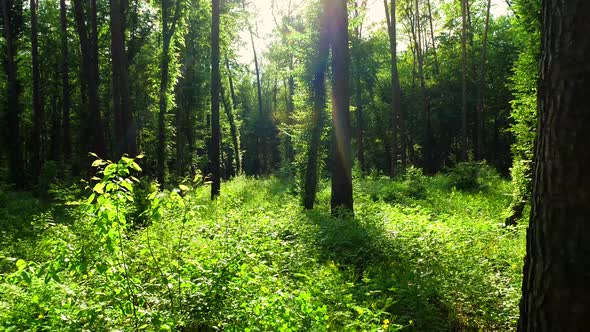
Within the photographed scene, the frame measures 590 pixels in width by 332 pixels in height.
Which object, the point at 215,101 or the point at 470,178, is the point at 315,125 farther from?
the point at 470,178

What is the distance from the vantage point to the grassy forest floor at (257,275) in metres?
3.41

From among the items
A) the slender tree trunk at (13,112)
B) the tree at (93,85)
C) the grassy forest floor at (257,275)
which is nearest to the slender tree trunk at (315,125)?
the grassy forest floor at (257,275)

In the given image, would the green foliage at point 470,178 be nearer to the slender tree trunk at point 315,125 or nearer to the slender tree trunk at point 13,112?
the slender tree trunk at point 315,125

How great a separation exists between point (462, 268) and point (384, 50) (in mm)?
35460

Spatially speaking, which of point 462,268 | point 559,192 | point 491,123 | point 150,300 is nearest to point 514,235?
point 462,268

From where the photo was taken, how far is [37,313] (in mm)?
4137

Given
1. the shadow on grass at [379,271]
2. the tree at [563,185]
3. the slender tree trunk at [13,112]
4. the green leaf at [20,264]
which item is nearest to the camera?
the tree at [563,185]

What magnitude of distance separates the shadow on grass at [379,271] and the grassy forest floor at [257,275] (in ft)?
0.08

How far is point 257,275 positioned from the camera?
462 centimetres

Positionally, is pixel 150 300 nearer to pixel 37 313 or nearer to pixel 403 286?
pixel 37 313

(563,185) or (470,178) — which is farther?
(470,178)

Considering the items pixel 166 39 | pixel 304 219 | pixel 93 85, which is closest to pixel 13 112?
pixel 166 39

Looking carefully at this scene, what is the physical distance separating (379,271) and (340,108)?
6.23 meters

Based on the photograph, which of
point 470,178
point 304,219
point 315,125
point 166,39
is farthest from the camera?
point 166,39
